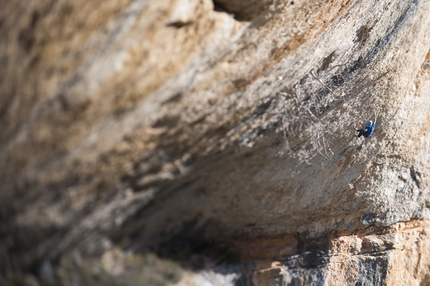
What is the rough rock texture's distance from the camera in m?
1.67

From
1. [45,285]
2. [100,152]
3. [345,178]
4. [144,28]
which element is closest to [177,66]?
[144,28]

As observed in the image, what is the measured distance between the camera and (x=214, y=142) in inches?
84.0

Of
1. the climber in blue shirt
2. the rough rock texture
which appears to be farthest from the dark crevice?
the climber in blue shirt

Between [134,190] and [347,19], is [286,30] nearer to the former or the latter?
[347,19]

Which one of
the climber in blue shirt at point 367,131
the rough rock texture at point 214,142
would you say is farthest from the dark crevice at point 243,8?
the climber in blue shirt at point 367,131

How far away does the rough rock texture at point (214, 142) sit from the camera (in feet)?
5.47

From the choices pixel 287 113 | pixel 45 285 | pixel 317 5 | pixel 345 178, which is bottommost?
pixel 345 178

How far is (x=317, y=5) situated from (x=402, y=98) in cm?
88

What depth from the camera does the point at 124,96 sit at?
5.65 ft

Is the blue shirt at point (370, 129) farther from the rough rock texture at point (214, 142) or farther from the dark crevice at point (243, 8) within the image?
the dark crevice at point (243, 8)

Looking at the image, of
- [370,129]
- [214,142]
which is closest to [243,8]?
[214,142]

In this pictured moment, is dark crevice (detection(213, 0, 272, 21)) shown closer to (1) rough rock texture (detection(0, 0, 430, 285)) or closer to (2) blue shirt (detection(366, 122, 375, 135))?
(1) rough rock texture (detection(0, 0, 430, 285))

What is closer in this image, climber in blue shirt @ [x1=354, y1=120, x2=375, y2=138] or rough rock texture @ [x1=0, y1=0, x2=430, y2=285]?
rough rock texture @ [x1=0, y1=0, x2=430, y2=285]

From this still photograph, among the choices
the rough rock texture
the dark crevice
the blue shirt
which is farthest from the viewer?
the blue shirt
